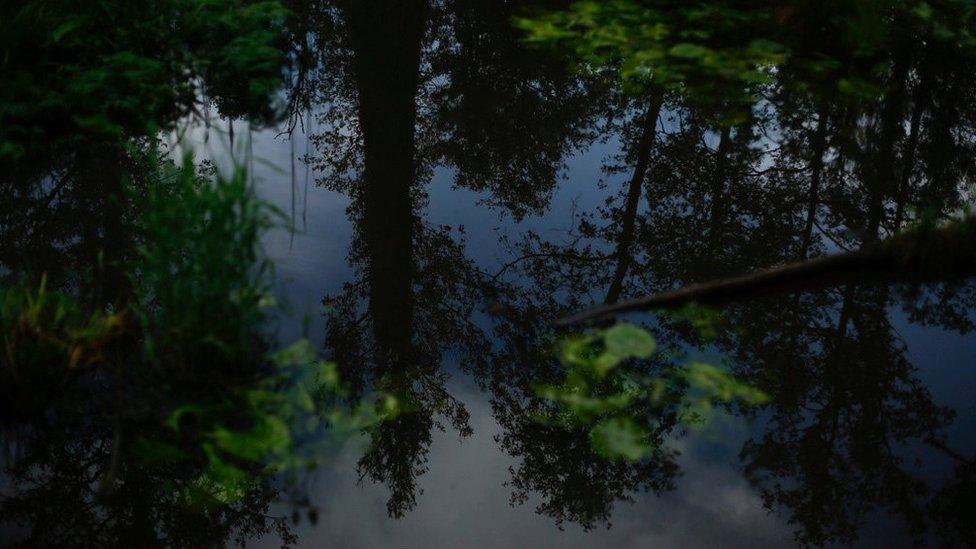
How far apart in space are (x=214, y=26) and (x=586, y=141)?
8.20 ft

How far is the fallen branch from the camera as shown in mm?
2738

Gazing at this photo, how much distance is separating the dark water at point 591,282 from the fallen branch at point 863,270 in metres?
0.06

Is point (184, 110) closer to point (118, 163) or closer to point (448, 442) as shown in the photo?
point (118, 163)

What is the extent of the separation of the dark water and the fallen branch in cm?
6

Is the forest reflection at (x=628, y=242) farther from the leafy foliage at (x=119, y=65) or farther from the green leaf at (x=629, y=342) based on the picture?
the leafy foliage at (x=119, y=65)

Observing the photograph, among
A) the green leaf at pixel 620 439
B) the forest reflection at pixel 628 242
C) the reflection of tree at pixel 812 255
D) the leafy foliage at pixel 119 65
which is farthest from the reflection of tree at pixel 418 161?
the leafy foliage at pixel 119 65

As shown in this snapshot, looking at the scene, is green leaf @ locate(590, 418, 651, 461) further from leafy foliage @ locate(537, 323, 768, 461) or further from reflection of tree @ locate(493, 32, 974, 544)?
reflection of tree @ locate(493, 32, 974, 544)

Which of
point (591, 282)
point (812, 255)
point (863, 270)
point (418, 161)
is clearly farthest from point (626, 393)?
point (418, 161)

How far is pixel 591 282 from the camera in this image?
328 centimetres

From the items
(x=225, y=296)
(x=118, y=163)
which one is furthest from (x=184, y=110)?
(x=225, y=296)

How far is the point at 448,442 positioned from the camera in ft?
7.77

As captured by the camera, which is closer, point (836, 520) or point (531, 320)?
point (836, 520)

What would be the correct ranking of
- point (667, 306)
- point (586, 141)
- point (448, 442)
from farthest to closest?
point (586, 141), point (667, 306), point (448, 442)

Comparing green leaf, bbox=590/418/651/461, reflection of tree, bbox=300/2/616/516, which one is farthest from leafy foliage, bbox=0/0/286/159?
green leaf, bbox=590/418/651/461
